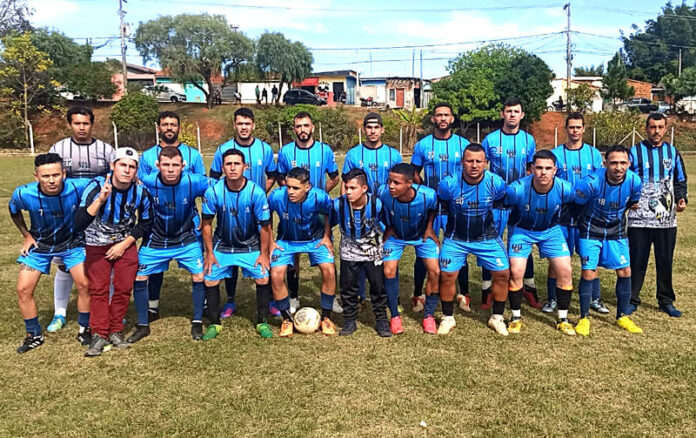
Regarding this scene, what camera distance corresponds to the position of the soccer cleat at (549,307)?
620 centimetres

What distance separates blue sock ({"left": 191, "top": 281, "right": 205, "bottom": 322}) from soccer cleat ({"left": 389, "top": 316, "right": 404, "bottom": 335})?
6.44 ft

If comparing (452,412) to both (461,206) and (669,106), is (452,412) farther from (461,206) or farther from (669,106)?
(669,106)

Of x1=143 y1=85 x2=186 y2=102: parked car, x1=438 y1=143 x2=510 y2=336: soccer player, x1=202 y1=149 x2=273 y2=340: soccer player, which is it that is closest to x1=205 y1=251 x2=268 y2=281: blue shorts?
x1=202 y1=149 x2=273 y2=340: soccer player

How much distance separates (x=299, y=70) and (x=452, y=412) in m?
44.4

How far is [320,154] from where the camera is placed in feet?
20.5

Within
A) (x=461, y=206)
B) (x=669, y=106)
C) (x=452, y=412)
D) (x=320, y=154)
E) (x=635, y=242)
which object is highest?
(x=669, y=106)

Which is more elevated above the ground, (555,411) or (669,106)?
(669,106)

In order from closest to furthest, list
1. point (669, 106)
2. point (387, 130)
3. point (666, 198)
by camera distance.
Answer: point (666, 198)
point (387, 130)
point (669, 106)

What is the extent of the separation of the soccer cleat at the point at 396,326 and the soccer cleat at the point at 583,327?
5.77ft

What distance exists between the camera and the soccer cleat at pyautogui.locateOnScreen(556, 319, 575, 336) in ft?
17.7

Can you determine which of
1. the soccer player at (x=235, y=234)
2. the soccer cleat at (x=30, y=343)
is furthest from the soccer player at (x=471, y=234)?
the soccer cleat at (x=30, y=343)

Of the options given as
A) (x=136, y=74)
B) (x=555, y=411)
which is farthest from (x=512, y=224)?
(x=136, y=74)

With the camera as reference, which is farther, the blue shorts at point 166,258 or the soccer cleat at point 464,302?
the soccer cleat at point 464,302

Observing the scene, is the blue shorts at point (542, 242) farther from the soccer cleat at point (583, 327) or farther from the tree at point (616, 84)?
the tree at point (616, 84)
